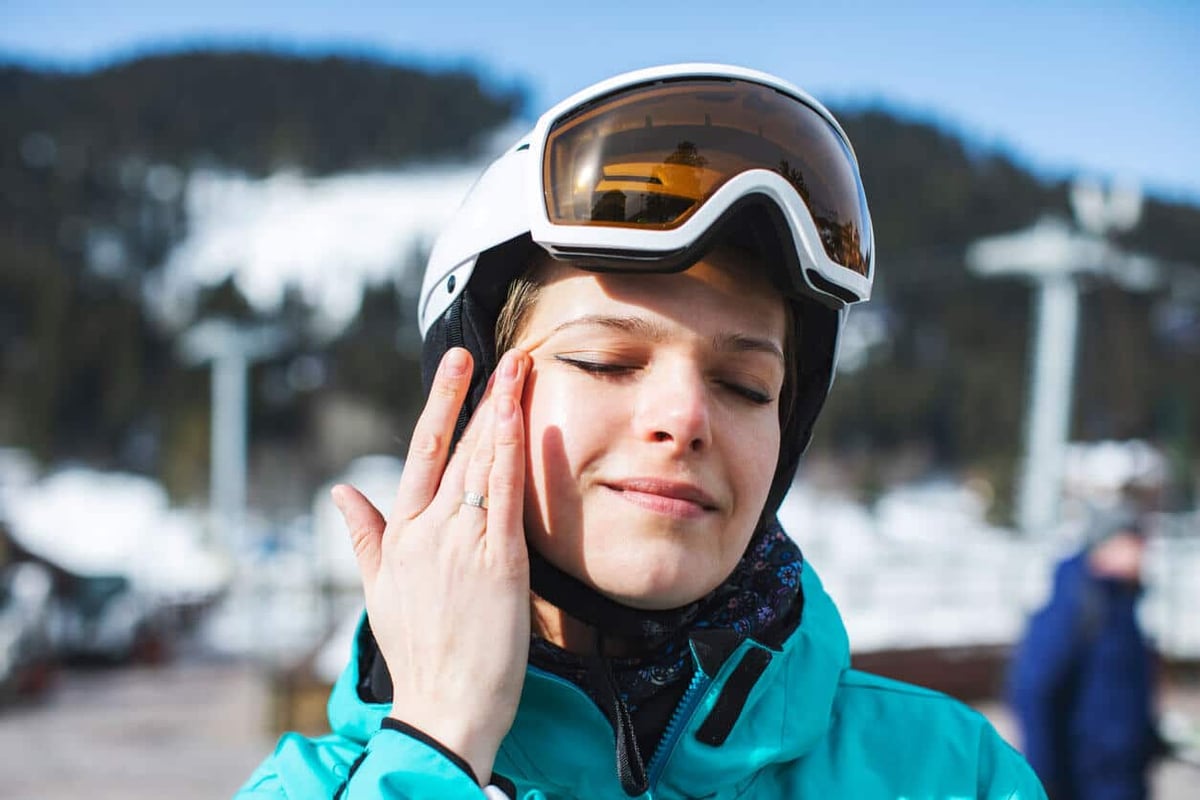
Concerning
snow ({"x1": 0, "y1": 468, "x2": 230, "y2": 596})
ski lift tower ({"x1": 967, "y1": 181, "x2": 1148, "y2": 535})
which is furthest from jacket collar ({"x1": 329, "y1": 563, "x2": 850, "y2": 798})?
snow ({"x1": 0, "y1": 468, "x2": 230, "y2": 596})

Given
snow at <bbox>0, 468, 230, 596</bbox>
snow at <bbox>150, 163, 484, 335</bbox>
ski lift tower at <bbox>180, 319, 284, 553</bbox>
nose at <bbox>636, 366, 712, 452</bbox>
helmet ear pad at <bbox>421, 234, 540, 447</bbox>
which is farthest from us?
snow at <bbox>150, 163, 484, 335</bbox>

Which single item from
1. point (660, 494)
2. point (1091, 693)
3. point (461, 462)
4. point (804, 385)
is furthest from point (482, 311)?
point (1091, 693)

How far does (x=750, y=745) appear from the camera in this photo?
1093 millimetres

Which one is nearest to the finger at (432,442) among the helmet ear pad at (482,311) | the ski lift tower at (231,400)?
the helmet ear pad at (482,311)

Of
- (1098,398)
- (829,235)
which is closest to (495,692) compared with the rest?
(829,235)

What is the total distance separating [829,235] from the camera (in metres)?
1.21

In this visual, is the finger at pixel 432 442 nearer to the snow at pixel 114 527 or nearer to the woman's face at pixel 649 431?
the woman's face at pixel 649 431

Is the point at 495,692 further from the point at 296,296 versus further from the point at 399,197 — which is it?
the point at 399,197

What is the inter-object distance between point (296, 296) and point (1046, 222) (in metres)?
79.5

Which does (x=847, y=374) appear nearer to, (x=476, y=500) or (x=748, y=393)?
(x=748, y=393)

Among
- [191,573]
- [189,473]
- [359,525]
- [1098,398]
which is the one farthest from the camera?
[1098,398]

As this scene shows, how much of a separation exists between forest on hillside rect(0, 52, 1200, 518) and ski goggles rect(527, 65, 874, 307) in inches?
1528

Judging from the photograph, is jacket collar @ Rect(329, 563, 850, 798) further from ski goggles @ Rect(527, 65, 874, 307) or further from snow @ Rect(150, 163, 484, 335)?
snow @ Rect(150, 163, 484, 335)

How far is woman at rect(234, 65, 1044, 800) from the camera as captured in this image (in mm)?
989
